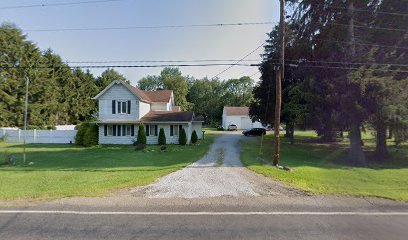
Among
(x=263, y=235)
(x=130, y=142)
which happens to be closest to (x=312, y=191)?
(x=263, y=235)

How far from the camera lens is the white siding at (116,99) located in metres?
29.2

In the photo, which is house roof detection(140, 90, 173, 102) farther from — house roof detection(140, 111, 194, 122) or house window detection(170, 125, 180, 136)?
house window detection(170, 125, 180, 136)

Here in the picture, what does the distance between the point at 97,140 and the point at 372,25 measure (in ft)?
93.4

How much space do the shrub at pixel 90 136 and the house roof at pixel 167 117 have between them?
527 centimetres

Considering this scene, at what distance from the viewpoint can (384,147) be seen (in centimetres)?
2231

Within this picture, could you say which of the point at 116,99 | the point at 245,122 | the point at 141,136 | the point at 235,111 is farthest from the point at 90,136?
the point at 245,122

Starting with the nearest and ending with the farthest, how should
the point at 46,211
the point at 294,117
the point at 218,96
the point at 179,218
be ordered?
the point at 179,218
the point at 46,211
the point at 294,117
the point at 218,96

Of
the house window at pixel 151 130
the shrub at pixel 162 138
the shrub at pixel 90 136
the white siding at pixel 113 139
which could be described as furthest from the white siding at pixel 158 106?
the shrub at pixel 90 136

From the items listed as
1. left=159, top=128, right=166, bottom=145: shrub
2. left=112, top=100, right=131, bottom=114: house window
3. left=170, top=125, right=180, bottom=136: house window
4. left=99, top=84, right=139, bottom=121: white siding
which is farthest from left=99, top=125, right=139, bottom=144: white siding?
left=170, top=125, right=180, bottom=136: house window

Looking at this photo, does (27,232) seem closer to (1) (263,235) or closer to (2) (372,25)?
(1) (263,235)

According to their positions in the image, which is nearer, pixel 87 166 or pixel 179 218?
pixel 179 218

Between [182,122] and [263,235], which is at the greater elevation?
[182,122]

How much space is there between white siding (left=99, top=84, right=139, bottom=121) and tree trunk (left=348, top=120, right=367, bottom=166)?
69.7 ft

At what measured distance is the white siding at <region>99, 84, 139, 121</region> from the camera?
29156 millimetres
